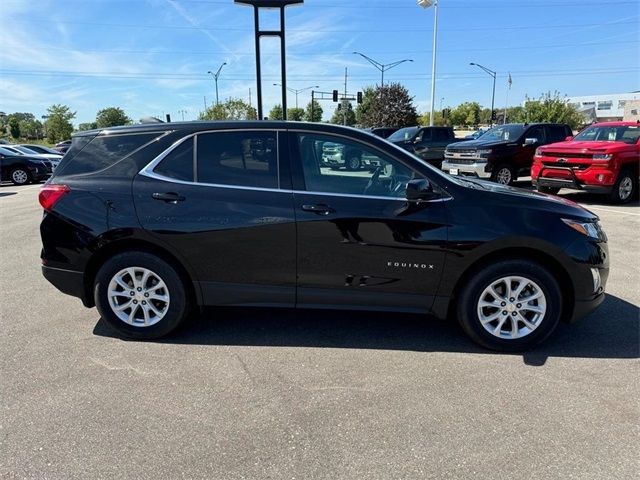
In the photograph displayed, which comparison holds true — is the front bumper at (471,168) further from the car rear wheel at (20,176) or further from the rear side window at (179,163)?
the car rear wheel at (20,176)

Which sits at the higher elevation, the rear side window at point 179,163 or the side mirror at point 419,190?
the rear side window at point 179,163

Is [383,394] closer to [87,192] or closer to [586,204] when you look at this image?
[87,192]

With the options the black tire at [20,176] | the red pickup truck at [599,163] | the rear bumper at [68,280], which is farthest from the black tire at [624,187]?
the black tire at [20,176]

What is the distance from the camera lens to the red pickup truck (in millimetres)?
10344

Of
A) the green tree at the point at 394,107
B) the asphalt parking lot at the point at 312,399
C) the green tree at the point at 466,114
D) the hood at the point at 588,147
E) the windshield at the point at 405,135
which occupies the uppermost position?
the green tree at the point at 466,114

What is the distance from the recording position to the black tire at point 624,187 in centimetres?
1057

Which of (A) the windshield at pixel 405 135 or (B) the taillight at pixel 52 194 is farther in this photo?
(A) the windshield at pixel 405 135

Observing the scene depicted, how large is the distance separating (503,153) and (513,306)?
10801 millimetres

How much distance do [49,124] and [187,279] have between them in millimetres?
89368

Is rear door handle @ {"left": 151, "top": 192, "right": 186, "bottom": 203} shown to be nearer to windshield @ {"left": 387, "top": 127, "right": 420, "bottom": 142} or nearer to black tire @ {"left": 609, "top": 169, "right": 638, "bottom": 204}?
black tire @ {"left": 609, "top": 169, "right": 638, "bottom": 204}

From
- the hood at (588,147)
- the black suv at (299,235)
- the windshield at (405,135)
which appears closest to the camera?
the black suv at (299,235)

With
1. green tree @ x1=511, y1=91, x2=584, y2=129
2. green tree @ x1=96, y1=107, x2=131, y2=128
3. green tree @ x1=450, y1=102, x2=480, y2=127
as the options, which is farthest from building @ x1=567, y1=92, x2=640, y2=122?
green tree @ x1=96, y1=107, x2=131, y2=128

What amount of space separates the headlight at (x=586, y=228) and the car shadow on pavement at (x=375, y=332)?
3.01 feet

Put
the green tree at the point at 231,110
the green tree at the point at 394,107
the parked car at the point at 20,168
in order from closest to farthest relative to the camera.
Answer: the parked car at the point at 20,168
the green tree at the point at 394,107
the green tree at the point at 231,110
